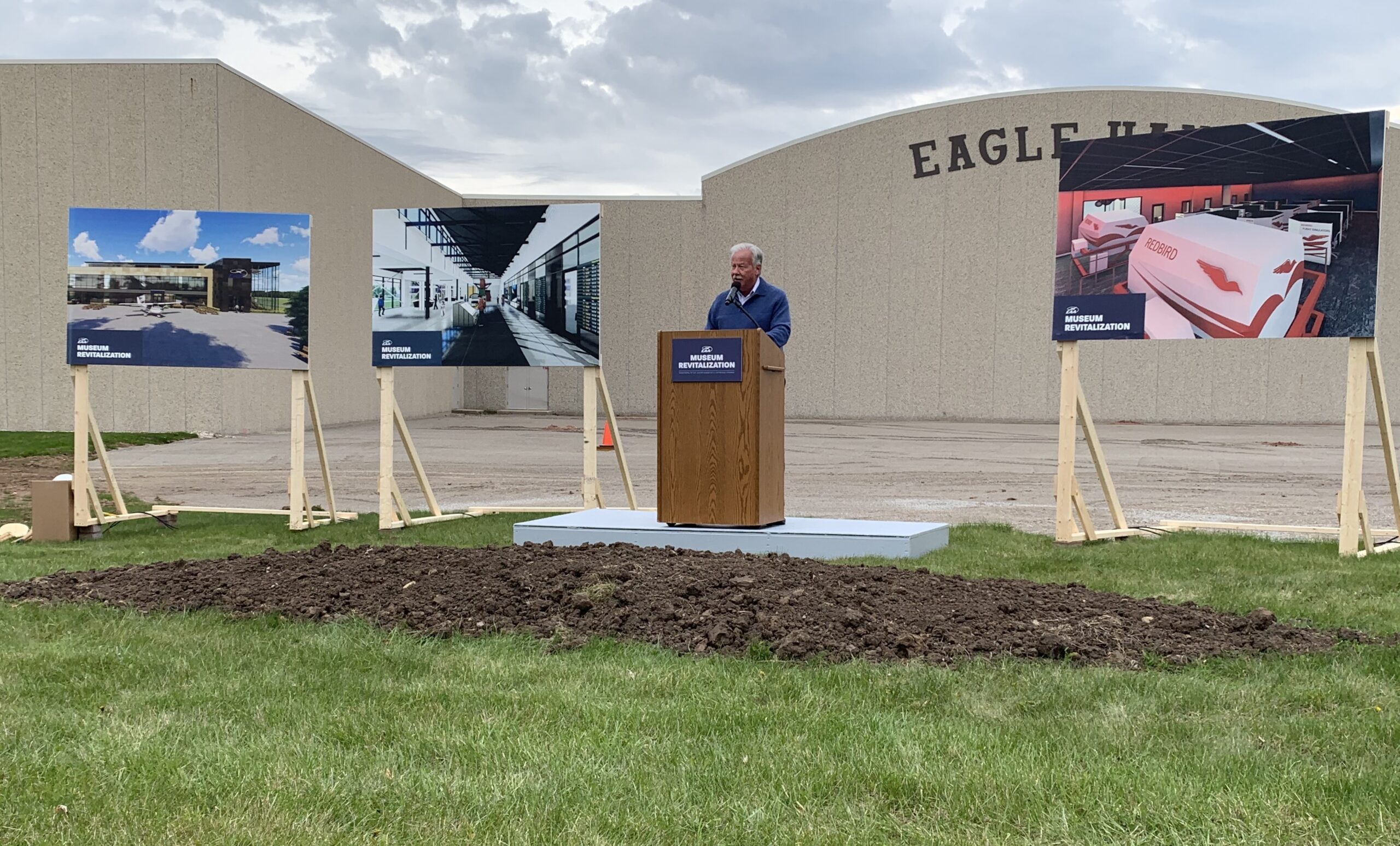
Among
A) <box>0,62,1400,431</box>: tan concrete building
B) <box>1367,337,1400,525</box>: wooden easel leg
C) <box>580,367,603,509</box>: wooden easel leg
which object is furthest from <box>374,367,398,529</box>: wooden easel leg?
<box>0,62,1400,431</box>: tan concrete building

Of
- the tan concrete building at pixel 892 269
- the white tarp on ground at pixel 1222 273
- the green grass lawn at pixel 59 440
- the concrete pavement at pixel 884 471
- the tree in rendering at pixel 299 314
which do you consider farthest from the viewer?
the tan concrete building at pixel 892 269

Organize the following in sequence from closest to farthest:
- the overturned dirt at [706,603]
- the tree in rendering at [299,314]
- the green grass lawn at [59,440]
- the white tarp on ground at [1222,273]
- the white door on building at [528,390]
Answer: the overturned dirt at [706,603], the white tarp on ground at [1222,273], the tree in rendering at [299,314], the green grass lawn at [59,440], the white door on building at [528,390]

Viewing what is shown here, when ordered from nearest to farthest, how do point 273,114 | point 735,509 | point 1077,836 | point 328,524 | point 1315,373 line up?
1. point 1077,836
2. point 735,509
3. point 328,524
4. point 273,114
5. point 1315,373

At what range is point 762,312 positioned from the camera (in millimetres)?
9570

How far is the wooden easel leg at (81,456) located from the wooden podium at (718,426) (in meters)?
6.00

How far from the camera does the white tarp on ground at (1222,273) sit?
1056 cm

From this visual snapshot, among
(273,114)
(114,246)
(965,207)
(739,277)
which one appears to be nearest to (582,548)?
(739,277)

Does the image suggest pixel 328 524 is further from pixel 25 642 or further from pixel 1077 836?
pixel 1077 836

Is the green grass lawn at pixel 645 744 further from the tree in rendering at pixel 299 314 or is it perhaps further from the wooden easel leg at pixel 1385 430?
the tree in rendering at pixel 299 314

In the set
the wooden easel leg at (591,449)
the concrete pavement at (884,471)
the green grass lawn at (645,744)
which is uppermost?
the wooden easel leg at (591,449)

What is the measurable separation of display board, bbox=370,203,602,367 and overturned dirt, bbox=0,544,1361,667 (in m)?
4.55

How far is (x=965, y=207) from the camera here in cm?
3575

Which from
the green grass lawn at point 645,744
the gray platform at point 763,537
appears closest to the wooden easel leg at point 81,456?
the gray platform at point 763,537

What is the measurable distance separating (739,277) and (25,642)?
17.6 ft
